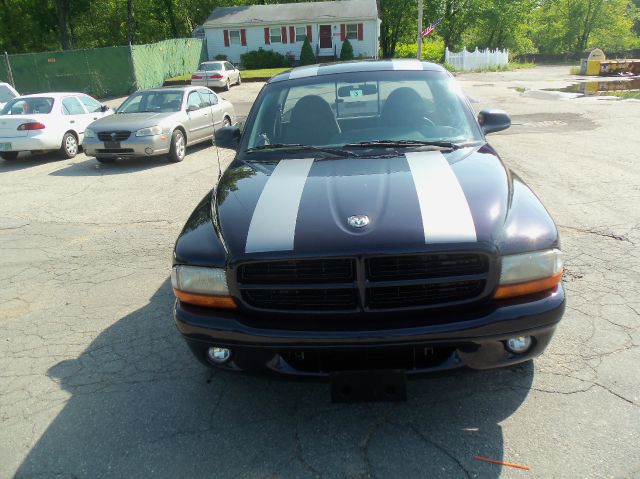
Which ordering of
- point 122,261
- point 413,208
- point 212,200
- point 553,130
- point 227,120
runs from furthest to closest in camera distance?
point 227,120 < point 553,130 < point 122,261 < point 212,200 < point 413,208

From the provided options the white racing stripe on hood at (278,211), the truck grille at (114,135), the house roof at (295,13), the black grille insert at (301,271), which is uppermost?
the house roof at (295,13)

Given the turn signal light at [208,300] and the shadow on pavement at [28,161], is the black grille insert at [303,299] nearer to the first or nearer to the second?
the turn signal light at [208,300]

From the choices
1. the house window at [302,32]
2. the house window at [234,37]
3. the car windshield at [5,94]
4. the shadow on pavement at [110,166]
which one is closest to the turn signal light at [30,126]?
the shadow on pavement at [110,166]

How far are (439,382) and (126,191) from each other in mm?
7031

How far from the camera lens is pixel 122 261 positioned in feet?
17.7

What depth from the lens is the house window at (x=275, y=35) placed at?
141 feet

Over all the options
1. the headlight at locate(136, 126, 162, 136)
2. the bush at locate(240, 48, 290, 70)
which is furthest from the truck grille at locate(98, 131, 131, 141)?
the bush at locate(240, 48, 290, 70)

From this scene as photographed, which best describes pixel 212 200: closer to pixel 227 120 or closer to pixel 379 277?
pixel 379 277

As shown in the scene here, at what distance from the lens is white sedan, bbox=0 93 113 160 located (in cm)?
1112

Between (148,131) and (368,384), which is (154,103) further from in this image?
(368,384)

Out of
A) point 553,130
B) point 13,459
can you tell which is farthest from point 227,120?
point 13,459

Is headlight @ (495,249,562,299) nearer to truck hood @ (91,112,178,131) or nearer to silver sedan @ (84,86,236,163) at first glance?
silver sedan @ (84,86,236,163)

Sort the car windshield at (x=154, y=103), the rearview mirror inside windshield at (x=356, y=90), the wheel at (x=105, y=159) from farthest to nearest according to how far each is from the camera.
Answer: the car windshield at (x=154, y=103)
the wheel at (x=105, y=159)
the rearview mirror inside windshield at (x=356, y=90)

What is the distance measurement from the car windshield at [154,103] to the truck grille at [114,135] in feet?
4.31
